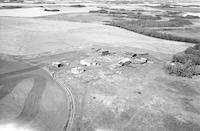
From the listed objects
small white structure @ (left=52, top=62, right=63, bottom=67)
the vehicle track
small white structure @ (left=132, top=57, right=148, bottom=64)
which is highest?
small white structure @ (left=52, top=62, right=63, bottom=67)

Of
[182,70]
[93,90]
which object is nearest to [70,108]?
[93,90]

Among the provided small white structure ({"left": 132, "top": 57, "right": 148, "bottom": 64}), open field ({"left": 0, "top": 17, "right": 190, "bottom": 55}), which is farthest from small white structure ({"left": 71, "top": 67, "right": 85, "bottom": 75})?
open field ({"left": 0, "top": 17, "right": 190, "bottom": 55})

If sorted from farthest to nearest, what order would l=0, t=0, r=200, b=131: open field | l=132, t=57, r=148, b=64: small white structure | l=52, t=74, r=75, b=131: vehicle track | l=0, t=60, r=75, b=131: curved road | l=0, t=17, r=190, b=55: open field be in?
l=0, t=17, r=190, b=55: open field
l=132, t=57, r=148, b=64: small white structure
l=0, t=0, r=200, b=131: open field
l=0, t=60, r=75, b=131: curved road
l=52, t=74, r=75, b=131: vehicle track

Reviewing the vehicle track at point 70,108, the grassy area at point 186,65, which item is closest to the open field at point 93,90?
the vehicle track at point 70,108

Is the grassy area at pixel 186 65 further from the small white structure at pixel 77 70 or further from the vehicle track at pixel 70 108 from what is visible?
the vehicle track at pixel 70 108

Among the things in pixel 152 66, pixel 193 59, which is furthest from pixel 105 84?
pixel 193 59

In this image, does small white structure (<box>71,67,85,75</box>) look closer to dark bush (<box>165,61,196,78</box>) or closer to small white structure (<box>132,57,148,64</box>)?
small white structure (<box>132,57,148,64</box>)

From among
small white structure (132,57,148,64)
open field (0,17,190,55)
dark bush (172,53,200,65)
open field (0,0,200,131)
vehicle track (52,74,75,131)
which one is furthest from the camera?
open field (0,17,190,55)

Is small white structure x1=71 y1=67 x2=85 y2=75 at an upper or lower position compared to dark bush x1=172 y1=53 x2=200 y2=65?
upper
